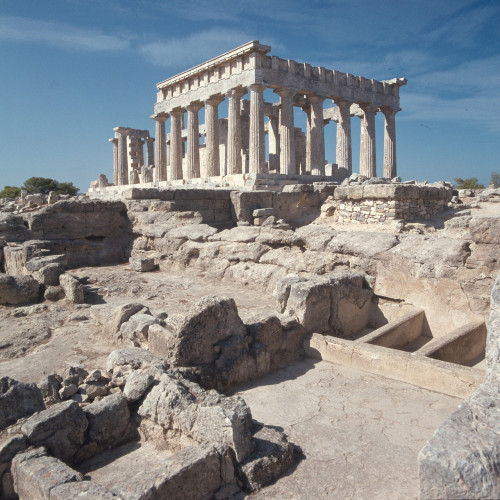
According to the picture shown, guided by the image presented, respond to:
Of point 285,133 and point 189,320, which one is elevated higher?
point 285,133

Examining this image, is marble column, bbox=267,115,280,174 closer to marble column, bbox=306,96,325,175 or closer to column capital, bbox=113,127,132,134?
marble column, bbox=306,96,325,175

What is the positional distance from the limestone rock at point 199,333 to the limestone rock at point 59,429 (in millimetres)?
943

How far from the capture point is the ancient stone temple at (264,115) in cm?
2308

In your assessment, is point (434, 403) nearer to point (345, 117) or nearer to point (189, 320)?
point (189, 320)

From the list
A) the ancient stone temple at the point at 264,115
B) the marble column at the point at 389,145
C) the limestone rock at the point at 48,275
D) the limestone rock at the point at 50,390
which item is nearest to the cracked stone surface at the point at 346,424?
the limestone rock at the point at 50,390

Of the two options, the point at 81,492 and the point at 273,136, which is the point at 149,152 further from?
the point at 81,492

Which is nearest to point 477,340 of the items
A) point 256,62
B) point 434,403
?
point 434,403

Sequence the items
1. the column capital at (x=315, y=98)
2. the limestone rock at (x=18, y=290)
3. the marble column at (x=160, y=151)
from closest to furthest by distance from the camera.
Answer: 1. the limestone rock at (x=18, y=290)
2. the column capital at (x=315, y=98)
3. the marble column at (x=160, y=151)

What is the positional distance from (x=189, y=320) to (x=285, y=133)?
21.6m

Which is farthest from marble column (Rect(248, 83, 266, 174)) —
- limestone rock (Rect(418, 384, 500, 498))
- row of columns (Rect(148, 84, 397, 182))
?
limestone rock (Rect(418, 384, 500, 498))

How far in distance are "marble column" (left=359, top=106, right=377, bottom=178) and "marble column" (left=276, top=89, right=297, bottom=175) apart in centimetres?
617

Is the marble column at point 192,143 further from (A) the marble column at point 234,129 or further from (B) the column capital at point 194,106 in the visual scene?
(A) the marble column at point 234,129

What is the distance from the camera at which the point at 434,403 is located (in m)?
3.56

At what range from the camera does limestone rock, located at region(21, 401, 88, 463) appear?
111 inches
